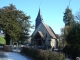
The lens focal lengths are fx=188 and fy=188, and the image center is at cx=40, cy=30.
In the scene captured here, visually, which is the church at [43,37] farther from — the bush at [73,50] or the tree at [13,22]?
the bush at [73,50]

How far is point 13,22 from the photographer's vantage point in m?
40.3

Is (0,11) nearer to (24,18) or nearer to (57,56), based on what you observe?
(24,18)

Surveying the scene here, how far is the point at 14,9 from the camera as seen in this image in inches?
1647

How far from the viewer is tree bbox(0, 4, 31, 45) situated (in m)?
39.5

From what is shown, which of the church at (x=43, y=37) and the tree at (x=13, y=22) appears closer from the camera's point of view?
the tree at (x=13, y=22)

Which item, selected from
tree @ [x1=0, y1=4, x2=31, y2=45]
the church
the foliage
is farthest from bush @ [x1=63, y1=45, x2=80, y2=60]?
the church

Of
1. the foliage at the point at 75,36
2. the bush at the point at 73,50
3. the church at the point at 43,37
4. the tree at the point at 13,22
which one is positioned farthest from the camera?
the church at the point at 43,37

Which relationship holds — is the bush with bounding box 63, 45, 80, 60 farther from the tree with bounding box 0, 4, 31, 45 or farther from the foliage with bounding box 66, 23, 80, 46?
the tree with bounding box 0, 4, 31, 45

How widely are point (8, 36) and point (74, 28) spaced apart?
1806cm

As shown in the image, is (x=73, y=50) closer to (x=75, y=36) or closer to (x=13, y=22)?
(x=75, y=36)

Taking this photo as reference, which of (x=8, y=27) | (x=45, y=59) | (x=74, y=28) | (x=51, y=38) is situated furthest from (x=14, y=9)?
(x=45, y=59)

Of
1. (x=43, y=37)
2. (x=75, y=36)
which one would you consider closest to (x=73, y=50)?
(x=75, y=36)

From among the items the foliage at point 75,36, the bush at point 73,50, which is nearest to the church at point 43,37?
the bush at point 73,50

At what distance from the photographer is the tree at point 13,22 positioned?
39469 millimetres
